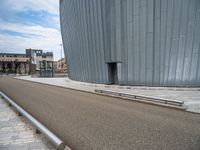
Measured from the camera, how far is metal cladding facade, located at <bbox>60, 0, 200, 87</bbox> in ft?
50.3

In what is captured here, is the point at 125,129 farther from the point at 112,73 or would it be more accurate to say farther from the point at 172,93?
the point at 112,73

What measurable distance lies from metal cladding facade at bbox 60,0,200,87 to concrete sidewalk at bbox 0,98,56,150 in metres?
12.7

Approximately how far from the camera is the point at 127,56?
1780 centimetres

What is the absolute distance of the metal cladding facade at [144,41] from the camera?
15328 millimetres

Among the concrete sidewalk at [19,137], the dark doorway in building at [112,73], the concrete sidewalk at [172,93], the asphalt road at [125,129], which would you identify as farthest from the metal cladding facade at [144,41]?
the concrete sidewalk at [19,137]

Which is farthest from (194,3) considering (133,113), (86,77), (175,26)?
(86,77)

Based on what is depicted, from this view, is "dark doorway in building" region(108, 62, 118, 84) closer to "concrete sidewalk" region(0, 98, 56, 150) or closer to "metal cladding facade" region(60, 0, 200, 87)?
"metal cladding facade" region(60, 0, 200, 87)

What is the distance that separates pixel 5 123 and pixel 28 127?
1129 millimetres

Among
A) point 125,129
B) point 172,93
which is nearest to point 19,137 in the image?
point 125,129

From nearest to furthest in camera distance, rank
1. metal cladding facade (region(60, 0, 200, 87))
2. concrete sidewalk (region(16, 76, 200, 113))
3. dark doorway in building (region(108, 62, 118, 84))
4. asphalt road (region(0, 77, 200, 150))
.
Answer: asphalt road (region(0, 77, 200, 150))
concrete sidewalk (region(16, 76, 200, 113))
metal cladding facade (region(60, 0, 200, 87))
dark doorway in building (region(108, 62, 118, 84))

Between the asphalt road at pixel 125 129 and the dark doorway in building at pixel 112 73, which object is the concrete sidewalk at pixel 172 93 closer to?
the asphalt road at pixel 125 129

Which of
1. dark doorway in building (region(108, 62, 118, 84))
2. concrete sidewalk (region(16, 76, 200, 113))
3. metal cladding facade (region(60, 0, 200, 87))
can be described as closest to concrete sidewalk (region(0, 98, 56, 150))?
concrete sidewalk (region(16, 76, 200, 113))

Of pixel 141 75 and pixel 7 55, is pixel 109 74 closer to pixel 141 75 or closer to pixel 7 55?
pixel 141 75

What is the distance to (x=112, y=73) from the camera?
790 inches
